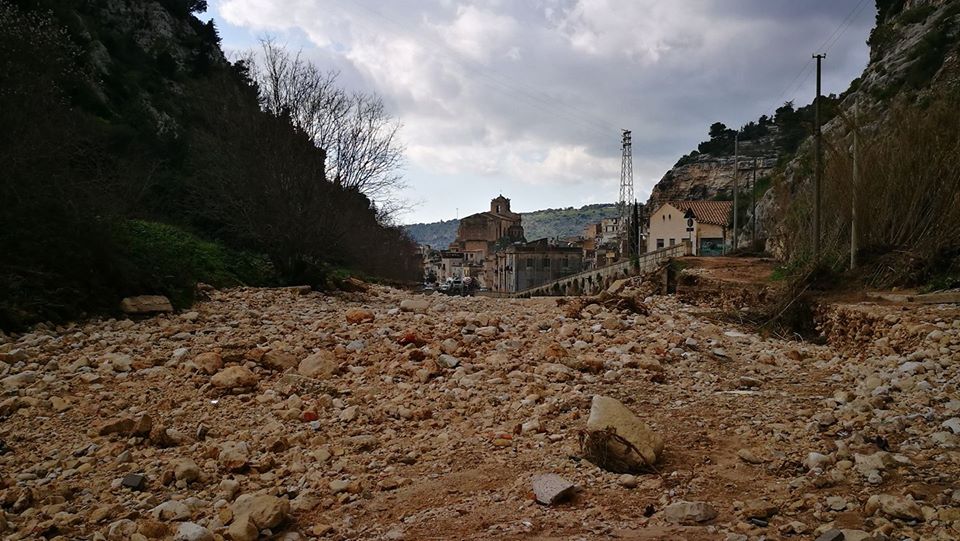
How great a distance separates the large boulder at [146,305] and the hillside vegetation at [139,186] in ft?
0.54

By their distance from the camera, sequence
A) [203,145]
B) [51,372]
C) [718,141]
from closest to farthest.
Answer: [51,372], [203,145], [718,141]

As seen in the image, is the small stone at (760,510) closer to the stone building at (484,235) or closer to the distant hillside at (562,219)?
the stone building at (484,235)

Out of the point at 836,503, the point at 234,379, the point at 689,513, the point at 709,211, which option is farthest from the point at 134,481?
the point at 709,211

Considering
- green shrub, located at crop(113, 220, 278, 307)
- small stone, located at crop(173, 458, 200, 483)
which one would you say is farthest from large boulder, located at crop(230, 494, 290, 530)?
green shrub, located at crop(113, 220, 278, 307)

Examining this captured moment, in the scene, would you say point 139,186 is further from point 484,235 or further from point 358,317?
point 484,235

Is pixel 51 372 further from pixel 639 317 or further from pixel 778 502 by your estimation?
pixel 639 317

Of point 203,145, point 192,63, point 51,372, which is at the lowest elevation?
point 51,372

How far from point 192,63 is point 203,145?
19845 millimetres

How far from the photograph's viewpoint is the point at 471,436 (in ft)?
13.1

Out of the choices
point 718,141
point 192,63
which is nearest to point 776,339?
point 192,63

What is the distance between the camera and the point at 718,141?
70.0 metres

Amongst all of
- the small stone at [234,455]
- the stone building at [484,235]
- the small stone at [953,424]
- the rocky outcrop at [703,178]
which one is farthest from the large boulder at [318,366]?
the stone building at [484,235]

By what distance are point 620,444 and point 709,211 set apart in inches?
1644

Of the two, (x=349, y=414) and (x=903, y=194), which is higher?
(x=903, y=194)
